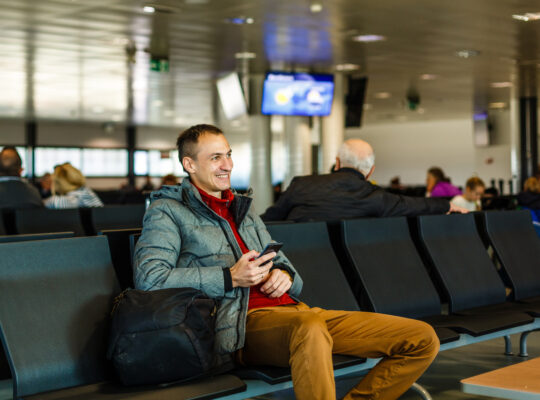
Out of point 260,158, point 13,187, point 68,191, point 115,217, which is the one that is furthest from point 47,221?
point 260,158

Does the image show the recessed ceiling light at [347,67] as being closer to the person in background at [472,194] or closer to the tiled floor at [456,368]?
the person in background at [472,194]

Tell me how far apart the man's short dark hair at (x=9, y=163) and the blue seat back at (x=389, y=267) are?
3.49 m

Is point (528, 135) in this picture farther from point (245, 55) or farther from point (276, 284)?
point (276, 284)

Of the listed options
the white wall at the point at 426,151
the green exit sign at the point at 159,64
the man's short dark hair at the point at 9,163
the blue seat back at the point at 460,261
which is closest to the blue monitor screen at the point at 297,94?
the green exit sign at the point at 159,64

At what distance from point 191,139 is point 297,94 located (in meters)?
8.60

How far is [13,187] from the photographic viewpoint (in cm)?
572

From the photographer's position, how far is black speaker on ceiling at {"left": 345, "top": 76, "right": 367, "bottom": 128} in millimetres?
11906

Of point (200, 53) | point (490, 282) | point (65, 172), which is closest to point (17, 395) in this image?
point (490, 282)

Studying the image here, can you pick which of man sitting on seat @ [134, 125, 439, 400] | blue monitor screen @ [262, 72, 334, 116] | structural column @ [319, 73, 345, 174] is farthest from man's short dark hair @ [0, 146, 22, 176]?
structural column @ [319, 73, 345, 174]

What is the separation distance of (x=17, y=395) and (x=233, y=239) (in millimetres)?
839

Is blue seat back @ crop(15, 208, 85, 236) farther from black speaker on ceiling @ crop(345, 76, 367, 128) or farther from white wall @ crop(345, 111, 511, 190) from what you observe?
white wall @ crop(345, 111, 511, 190)

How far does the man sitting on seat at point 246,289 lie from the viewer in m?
2.21

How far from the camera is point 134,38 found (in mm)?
8680

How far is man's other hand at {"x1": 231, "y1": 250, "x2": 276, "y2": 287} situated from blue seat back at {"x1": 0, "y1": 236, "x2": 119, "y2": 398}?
0.42 m
